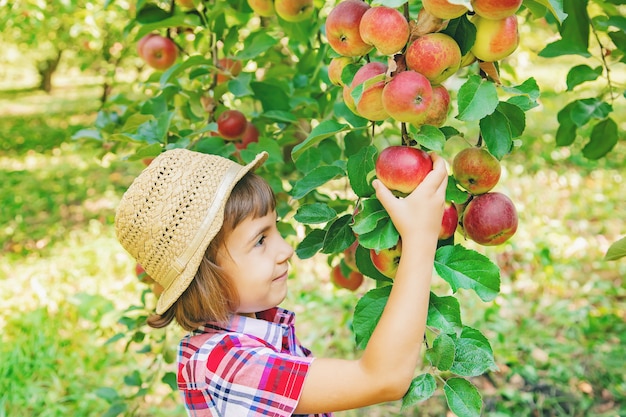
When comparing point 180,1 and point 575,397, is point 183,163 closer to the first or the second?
point 180,1

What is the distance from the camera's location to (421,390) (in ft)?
2.65

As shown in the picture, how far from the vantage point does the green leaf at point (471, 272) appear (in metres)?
0.81

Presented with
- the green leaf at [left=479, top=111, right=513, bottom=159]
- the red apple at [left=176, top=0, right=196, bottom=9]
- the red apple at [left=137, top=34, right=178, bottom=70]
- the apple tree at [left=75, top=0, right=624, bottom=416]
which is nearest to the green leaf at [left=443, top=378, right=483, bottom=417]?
the apple tree at [left=75, top=0, right=624, bottom=416]

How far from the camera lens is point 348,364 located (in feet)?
2.93

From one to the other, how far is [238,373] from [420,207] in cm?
38

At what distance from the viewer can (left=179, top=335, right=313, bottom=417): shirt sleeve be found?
3.02 feet

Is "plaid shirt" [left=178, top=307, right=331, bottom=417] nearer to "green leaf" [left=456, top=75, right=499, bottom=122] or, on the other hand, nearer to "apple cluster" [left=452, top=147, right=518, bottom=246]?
"apple cluster" [left=452, top=147, right=518, bottom=246]

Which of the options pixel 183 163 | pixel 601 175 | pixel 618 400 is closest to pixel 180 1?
pixel 183 163

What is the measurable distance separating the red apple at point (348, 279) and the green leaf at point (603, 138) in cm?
69

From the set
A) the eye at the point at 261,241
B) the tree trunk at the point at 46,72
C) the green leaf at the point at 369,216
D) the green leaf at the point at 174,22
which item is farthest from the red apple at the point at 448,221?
the tree trunk at the point at 46,72

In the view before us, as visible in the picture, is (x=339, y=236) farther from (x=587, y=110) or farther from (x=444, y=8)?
(x=587, y=110)

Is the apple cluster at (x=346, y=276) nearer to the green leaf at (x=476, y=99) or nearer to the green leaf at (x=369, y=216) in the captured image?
the green leaf at (x=369, y=216)

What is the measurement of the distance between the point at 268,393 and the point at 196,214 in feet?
1.04

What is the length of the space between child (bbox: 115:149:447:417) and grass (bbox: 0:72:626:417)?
61 centimetres
